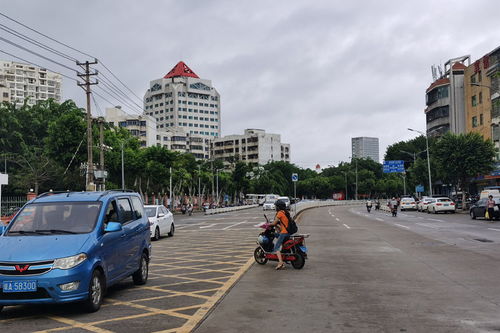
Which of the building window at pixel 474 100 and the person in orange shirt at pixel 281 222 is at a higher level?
the building window at pixel 474 100

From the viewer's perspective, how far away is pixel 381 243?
17375mm

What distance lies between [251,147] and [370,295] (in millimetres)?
151600

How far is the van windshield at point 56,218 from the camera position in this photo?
772 cm

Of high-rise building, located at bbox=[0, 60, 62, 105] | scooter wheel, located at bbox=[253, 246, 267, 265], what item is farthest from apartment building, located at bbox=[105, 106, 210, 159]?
scooter wheel, located at bbox=[253, 246, 267, 265]

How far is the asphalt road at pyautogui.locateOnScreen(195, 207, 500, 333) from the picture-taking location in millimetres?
6359

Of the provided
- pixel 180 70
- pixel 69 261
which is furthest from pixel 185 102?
pixel 69 261

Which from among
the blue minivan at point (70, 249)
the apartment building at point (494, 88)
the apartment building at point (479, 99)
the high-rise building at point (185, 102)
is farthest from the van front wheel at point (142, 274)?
the high-rise building at point (185, 102)

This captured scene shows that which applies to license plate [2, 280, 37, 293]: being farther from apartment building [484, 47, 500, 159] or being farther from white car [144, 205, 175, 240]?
apartment building [484, 47, 500, 159]

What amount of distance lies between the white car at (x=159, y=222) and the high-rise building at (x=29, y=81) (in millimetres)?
157399

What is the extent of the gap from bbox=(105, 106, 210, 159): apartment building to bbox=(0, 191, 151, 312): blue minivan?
110270mm

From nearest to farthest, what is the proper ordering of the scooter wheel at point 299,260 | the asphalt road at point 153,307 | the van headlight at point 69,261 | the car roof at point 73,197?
the asphalt road at point 153,307
the van headlight at point 69,261
the car roof at point 73,197
the scooter wheel at point 299,260

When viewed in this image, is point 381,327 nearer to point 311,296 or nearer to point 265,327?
point 265,327

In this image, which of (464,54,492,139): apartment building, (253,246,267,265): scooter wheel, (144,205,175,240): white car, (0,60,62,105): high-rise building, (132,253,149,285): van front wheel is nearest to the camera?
(132,253,149,285): van front wheel

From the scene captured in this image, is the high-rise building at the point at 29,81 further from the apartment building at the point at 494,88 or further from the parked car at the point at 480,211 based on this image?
the parked car at the point at 480,211
